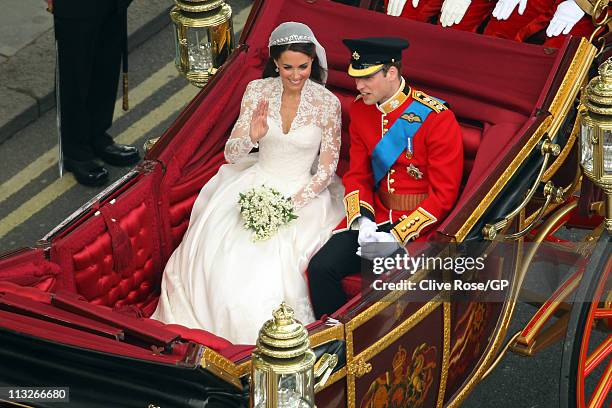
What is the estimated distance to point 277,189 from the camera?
5.21 metres

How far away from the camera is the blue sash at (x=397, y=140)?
498 centimetres

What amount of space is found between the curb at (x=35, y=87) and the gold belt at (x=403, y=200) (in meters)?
2.84

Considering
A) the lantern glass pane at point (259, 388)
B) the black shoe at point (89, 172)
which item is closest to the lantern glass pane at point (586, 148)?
the lantern glass pane at point (259, 388)

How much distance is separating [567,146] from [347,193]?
788mm

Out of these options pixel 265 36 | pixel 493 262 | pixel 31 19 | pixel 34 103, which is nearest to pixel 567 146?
pixel 493 262

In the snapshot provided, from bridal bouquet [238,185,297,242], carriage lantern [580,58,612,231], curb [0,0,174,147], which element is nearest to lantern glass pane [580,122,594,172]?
carriage lantern [580,58,612,231]

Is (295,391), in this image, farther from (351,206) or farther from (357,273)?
(351,206)

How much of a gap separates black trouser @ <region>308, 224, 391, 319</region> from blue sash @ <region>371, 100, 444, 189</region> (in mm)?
298

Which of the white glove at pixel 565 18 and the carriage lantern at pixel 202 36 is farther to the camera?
the carriage lantern at pixel 202 36

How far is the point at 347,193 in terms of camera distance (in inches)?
201

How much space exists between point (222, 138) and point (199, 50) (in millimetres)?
620

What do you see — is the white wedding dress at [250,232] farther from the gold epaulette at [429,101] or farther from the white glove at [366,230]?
the gold epaulette at [429,101]

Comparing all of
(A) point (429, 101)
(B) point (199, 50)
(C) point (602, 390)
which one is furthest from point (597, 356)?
(B) point (199, 50)

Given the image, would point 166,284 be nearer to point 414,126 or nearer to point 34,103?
point 414,126
